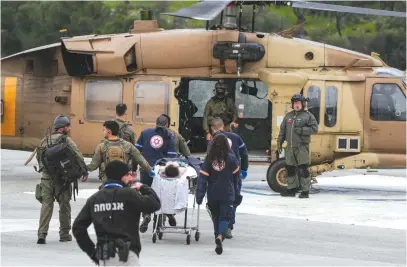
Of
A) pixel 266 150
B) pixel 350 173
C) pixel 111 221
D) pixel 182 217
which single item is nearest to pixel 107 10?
pixel 350 173

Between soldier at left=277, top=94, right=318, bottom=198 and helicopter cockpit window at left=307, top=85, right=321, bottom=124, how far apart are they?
941mm

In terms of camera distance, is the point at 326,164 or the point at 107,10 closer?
the point at 326,164

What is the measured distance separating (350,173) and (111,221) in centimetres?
1787

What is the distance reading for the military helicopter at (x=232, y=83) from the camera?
66.3 ft

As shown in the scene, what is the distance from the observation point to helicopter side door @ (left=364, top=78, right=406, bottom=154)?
20.2 metres

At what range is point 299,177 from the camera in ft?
64.0

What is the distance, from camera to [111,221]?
29.6 ft

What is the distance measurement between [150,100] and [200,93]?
1.52 meters

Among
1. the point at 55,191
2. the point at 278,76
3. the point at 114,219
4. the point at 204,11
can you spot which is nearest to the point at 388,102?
the point at 278,76

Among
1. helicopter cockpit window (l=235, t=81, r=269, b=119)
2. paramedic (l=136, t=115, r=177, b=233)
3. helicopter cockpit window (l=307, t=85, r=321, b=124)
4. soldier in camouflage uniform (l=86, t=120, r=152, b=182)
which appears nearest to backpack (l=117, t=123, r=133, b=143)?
paramedic (l=136, t=115, r=177, b=233)

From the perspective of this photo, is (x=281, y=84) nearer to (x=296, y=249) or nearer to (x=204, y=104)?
(x=204, y=104)

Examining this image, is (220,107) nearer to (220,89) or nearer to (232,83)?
(220,89)

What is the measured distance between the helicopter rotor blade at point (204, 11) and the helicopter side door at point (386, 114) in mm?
3433

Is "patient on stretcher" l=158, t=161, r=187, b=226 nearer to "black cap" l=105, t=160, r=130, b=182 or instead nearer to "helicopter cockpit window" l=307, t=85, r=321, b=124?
"black cap" l=105, t=160, r=130, b=182
